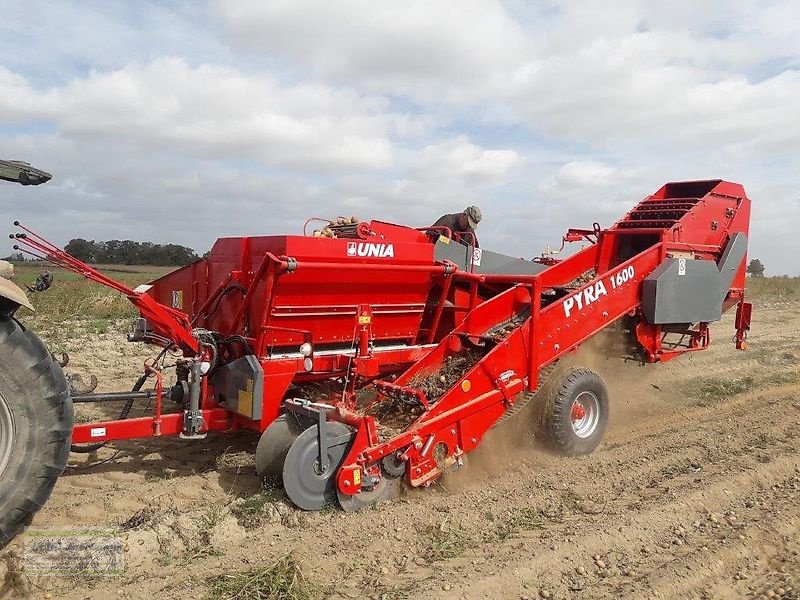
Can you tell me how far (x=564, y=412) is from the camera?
5344mm

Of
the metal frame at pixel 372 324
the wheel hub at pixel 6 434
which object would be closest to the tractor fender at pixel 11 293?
the wheel hub at pixel 6 434

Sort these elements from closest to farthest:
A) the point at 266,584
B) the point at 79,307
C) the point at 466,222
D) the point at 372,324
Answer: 1. the point at 266,584
2. the point at 372,324
3. the point at 466,222
4. the point at 79,307

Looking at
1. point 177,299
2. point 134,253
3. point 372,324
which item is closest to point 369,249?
point 372,324

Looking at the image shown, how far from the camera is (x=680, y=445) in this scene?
18.1 feet

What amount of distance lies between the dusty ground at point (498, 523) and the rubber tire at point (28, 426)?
1.19 ft

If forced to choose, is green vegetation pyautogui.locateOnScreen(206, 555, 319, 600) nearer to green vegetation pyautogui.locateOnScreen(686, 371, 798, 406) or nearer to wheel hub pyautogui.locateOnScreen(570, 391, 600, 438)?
wheel hub pyautogui.locateOnScreen(570, 391, 600, 438)

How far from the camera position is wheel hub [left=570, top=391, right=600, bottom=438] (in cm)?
558

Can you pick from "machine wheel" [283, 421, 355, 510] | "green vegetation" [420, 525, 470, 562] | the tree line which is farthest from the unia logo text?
the tree line

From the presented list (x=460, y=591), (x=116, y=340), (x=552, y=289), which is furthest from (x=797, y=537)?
(x=116, y=340)

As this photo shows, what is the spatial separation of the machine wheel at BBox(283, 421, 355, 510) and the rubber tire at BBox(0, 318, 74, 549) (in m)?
1.27

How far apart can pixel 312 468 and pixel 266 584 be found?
3.60ft

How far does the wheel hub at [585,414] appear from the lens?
5578 mm

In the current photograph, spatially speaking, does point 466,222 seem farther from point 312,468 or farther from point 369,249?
point 312,468

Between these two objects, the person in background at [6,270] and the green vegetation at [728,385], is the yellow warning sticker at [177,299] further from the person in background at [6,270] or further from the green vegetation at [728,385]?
the green vegetation at [728,385]
